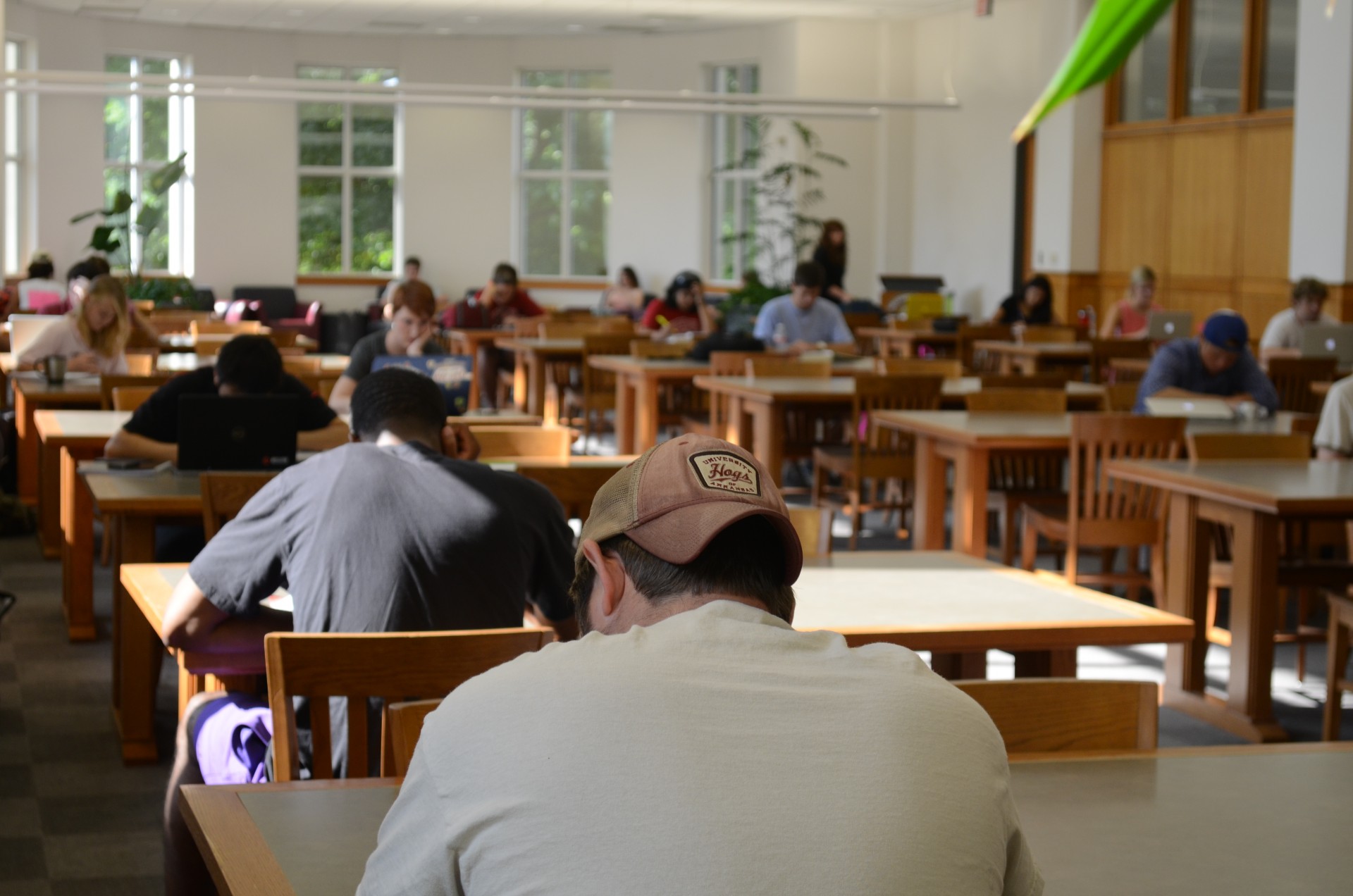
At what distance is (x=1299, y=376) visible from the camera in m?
8.02

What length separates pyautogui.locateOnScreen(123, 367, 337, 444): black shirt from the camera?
4586mm

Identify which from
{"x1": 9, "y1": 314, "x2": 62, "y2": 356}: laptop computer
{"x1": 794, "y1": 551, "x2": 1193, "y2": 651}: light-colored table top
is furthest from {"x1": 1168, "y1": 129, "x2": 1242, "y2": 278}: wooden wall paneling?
{"x1": 794, "y1": 551, "x2": 1193, "y2": 651}: light-colored table top

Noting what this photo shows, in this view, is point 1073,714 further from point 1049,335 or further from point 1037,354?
point 1049,335

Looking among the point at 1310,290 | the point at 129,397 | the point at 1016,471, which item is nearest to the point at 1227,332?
the point at 1016,471

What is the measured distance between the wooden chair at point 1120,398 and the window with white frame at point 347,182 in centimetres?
1346

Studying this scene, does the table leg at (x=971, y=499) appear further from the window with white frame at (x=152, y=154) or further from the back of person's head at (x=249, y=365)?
the window with white frame at (x=152, y=154)

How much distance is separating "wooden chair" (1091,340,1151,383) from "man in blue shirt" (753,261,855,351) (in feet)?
4.47

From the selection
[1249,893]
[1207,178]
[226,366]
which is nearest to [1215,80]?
[1207,178]

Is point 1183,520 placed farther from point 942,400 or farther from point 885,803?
point 885,803

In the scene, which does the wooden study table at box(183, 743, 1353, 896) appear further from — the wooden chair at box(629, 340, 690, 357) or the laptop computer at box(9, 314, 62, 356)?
the wooden chair at box(629, 340, 690, 357)

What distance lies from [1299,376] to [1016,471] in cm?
241

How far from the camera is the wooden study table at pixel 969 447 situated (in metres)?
5.70

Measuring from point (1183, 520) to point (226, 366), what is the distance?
281cm

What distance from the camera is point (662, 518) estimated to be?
4.04ft
